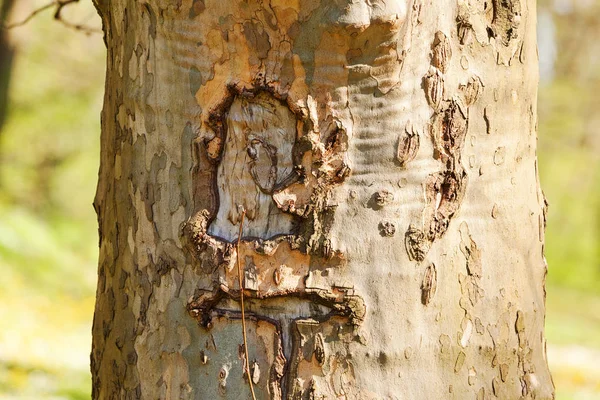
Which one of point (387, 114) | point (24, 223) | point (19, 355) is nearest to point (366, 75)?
point (387, 114)

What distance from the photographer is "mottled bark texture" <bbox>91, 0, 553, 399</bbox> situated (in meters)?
1.37

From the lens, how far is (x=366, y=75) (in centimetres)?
136

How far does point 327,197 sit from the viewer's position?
1.37 m

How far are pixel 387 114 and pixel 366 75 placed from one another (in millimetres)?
89

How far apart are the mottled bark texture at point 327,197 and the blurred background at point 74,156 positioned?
6040 millimetres

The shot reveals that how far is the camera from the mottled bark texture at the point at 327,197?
4.48 ft

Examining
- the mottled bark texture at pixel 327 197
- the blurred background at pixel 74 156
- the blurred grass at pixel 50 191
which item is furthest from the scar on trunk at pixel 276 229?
the blurred background at pixel 74 156

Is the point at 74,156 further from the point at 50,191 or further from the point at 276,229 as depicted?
the point at 276,229

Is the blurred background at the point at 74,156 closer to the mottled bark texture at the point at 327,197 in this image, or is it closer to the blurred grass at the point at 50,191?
the blurred grass at the point at 50,191

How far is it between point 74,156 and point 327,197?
10610mm

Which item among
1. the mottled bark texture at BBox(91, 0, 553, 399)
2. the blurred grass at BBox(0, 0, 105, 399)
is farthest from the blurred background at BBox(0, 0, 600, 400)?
the mottled bark texture at BBox(91, 0, 553, 399)

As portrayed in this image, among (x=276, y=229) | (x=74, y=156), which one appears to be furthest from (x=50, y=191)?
(x=276, y=229)

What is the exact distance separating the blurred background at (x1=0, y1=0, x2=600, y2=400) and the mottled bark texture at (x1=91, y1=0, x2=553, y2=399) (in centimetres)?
604

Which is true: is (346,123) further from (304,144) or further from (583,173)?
(583,173)
